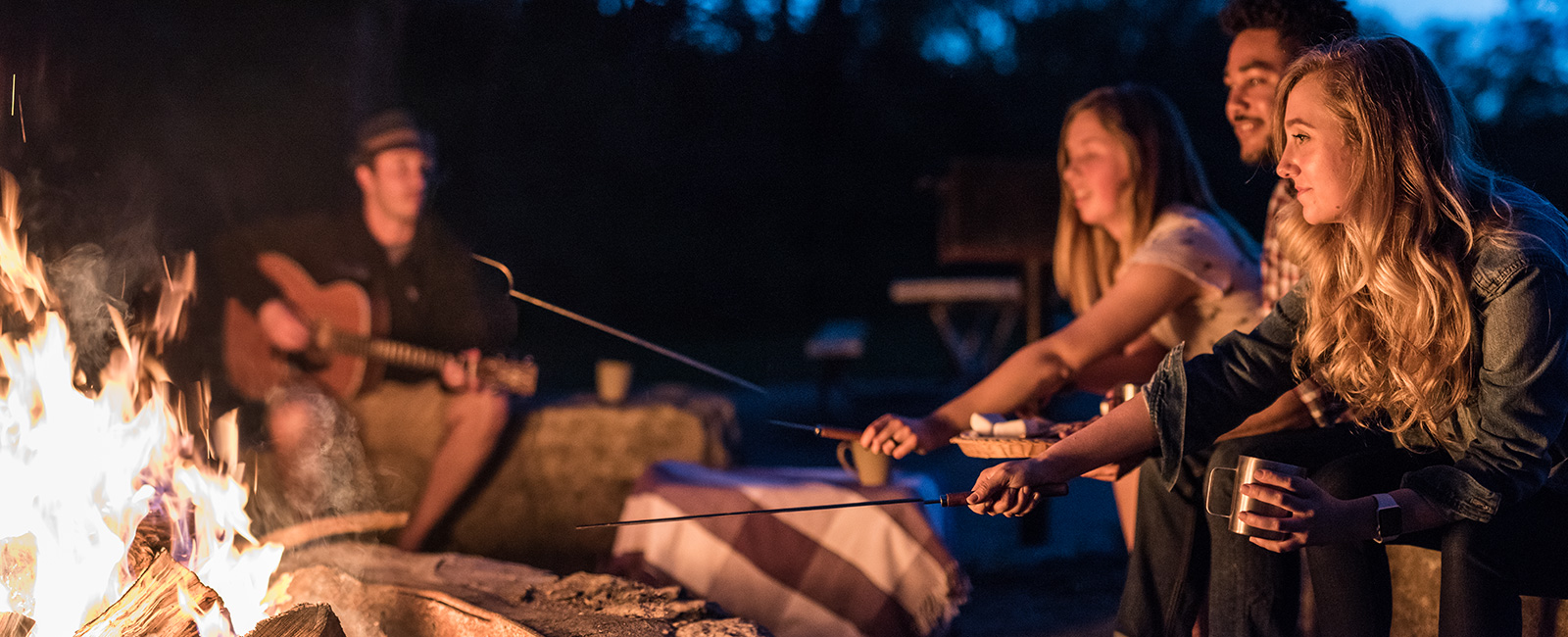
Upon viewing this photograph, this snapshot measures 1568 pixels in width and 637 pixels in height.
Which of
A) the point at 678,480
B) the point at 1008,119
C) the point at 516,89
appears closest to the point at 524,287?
the point at 516,89

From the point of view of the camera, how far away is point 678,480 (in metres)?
2.80

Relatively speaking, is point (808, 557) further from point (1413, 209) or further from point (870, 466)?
point (1413, 209)

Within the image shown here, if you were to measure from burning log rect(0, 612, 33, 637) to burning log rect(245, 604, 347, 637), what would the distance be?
1.64ft

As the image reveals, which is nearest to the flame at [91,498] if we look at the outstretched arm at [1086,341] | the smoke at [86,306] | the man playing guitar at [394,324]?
the smoke at [86,306]

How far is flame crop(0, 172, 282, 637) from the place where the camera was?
202cm

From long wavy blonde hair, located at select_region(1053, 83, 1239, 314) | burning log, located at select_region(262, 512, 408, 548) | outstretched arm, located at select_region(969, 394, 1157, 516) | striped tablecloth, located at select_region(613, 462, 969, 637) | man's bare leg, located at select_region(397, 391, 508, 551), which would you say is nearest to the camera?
outstretched arm, located at select_region(969, 394, 1157, 516)

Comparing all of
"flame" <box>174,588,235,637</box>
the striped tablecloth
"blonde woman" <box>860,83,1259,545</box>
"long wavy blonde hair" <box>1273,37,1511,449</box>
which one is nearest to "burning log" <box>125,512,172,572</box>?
"flame" <box>174,588,235,637</box>

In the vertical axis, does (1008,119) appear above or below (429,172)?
above

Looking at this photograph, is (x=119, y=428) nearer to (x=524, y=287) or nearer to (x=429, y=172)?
(x=429, y=172)

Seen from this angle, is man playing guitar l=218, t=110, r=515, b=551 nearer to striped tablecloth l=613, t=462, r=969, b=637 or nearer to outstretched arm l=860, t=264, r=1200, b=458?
striped tablecloth l=613, t=462, r=969, b=637

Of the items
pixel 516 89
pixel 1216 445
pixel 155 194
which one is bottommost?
pixel 1216 445

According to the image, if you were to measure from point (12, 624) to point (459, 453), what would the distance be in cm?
180

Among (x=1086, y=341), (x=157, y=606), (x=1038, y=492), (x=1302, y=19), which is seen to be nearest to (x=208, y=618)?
(x=157, y=606)

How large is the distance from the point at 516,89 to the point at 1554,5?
8717 mm
